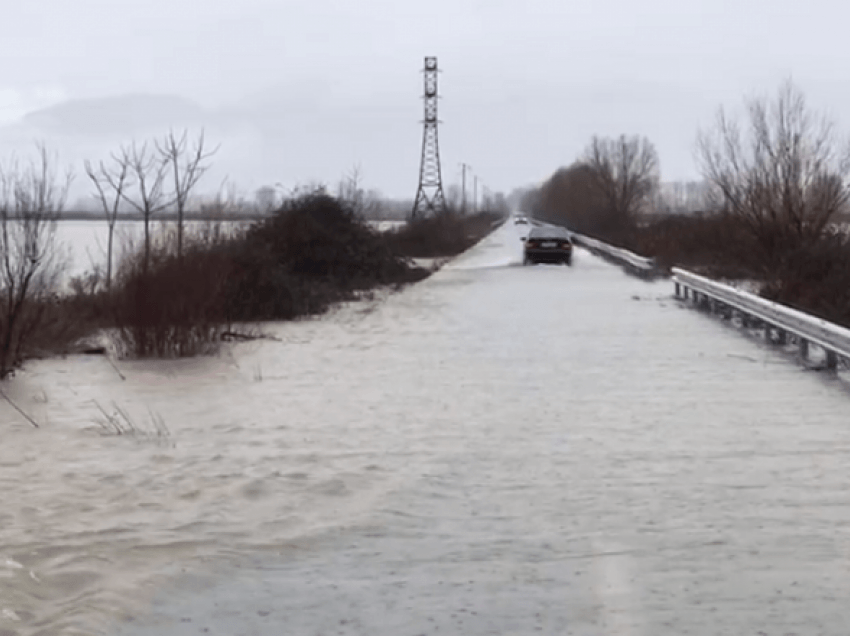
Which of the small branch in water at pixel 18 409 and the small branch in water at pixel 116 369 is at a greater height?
the small branch in water at pixel 116 369

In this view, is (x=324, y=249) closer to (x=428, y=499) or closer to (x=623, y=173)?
(x=428, y=499)

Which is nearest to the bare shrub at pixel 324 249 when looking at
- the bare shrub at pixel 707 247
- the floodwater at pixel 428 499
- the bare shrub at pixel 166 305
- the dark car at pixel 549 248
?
the bare shrub at pixel 166 305

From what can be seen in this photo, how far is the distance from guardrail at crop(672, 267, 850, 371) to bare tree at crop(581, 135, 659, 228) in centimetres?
6807

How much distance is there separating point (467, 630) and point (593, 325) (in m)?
15.9

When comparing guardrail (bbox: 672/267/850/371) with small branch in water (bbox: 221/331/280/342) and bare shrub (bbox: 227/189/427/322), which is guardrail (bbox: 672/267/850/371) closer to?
small branch in water (bbox: 221/331/280/342)

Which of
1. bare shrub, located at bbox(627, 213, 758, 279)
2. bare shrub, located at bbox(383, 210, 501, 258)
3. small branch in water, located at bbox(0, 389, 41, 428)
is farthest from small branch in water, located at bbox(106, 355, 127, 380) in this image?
bare shrub, located at bbox(383, 210, 501, 258)

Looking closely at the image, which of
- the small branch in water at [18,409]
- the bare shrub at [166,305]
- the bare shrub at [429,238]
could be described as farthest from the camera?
the bare shrub at [429,238]

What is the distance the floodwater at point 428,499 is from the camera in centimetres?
569

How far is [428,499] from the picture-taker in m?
7.95

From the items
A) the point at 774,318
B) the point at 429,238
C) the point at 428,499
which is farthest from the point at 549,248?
the point at 428,499

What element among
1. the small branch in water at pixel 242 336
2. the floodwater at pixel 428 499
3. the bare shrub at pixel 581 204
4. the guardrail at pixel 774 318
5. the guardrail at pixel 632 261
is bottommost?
the floodwater at pixel 428 499

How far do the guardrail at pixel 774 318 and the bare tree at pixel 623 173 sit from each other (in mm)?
68072

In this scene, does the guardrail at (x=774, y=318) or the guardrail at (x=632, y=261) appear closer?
the guardrail at (x=774, y=318)

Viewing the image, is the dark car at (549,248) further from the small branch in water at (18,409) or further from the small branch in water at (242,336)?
the small branch in water at (18,409)
